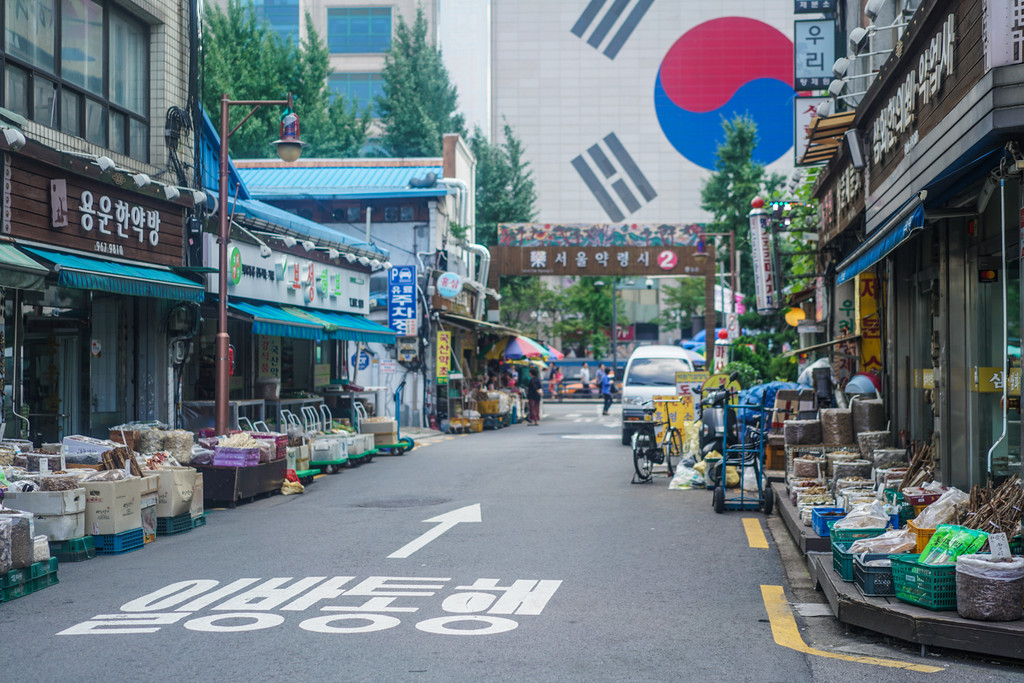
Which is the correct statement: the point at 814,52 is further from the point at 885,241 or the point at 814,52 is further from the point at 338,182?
the point at 338,182

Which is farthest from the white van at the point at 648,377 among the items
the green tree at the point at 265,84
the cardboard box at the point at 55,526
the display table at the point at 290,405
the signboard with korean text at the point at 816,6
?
the green tree at the point at 265,84

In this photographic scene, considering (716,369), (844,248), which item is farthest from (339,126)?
(844,248)

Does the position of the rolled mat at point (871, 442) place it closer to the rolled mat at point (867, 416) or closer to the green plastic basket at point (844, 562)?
the rolled mat at point (867, 416)

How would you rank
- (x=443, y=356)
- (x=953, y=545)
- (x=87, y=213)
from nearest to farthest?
1. (x=953, y=545)
2. (x=87, y=213)
3. (x=443, y=356)

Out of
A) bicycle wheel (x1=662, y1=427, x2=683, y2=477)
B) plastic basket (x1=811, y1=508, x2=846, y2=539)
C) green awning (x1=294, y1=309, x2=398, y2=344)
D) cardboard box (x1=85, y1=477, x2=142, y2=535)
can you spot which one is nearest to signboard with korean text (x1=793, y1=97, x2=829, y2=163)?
bicycle wheel (x1=662, y1=427, x2=683, y2=477)

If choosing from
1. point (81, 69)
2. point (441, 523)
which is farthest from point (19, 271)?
point (441, 523)

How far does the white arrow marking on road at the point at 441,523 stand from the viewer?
417 inches

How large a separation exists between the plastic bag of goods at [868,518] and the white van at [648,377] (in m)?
16.5

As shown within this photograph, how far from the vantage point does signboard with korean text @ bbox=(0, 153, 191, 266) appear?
1316 centimetres

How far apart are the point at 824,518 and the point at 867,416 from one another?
5.72 meters

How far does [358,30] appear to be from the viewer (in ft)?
250

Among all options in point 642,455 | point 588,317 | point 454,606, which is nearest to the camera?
point 454,606

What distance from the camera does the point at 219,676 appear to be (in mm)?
6105

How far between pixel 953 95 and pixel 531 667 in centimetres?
621
